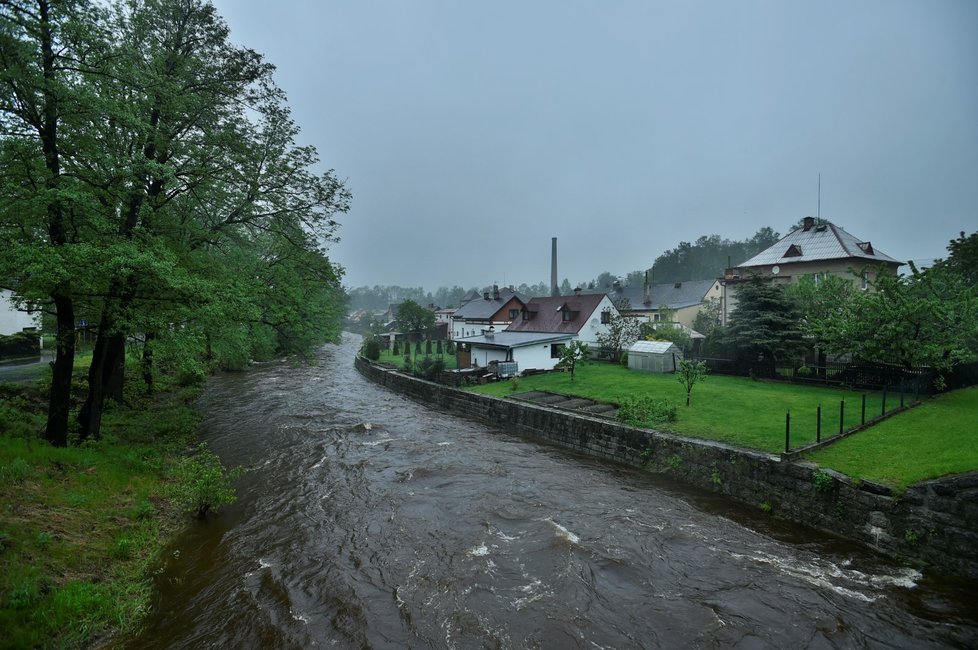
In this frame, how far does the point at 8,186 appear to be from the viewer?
8164mm

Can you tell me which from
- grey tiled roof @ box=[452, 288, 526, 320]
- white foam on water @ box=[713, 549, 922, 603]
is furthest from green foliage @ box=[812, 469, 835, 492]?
grey tiled roof @ box=[452, 288, 526, 320]

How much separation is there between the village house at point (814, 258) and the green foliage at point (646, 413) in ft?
68.2

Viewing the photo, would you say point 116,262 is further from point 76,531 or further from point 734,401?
point 734,401

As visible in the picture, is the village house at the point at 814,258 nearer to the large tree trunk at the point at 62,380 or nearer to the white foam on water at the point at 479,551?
the white foam on water at the point at 479,551

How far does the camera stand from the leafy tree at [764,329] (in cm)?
2256

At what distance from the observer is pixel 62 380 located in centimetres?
984

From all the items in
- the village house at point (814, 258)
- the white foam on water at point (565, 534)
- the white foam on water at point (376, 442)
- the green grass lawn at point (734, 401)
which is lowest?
the white foam on water at point (376, 442)

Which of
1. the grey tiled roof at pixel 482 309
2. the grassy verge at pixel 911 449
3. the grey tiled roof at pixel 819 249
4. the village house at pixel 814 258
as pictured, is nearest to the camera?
the grassy verge at pixel 911 449

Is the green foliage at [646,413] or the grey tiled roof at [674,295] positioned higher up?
the grey tiled roof at [674,295]

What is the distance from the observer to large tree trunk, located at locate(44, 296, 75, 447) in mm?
9359

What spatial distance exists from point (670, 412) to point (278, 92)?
17545 mm

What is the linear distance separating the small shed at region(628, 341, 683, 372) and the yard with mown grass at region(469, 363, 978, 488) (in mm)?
1929

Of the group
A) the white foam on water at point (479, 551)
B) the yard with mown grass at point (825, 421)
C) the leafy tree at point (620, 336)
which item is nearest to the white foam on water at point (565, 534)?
the white foam on water at point (479, 551)

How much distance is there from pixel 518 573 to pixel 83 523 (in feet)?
25.6
